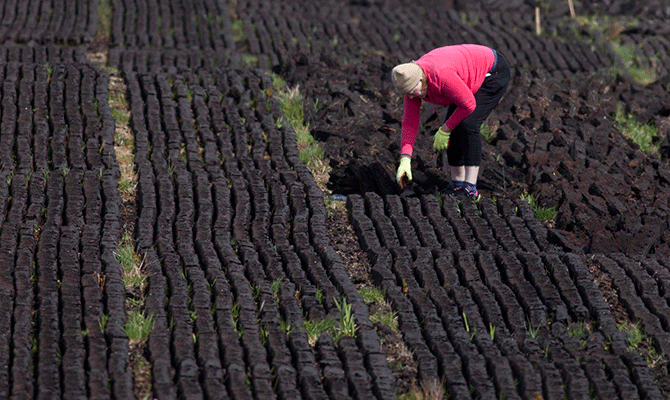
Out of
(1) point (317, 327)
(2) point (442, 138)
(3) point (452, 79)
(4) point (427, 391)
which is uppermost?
(3) point (452, 79)

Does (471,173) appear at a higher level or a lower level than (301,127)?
higher

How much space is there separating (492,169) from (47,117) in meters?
3.75

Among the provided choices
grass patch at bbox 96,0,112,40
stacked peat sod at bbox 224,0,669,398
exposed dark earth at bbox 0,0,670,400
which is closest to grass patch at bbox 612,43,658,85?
exposed dark earth at bbox 0,0,670,400

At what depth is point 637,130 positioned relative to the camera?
8430 millimetres

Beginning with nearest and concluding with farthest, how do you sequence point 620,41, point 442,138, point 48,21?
point 442,138 < point 48,21 < point 620,41

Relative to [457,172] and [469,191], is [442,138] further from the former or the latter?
[469,191]

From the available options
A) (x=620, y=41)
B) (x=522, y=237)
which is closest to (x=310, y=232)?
(x=522, y=237)

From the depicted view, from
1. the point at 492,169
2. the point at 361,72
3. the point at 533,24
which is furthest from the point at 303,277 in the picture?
the point at 533,24

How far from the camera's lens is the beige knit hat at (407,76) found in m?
5.71

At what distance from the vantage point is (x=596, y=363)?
4.54m

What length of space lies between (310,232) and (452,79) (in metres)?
1.41

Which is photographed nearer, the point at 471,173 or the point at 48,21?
the point at 471,173

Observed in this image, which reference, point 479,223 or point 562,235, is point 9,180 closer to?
point 479,223

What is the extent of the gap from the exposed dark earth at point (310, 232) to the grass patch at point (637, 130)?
62 mm
